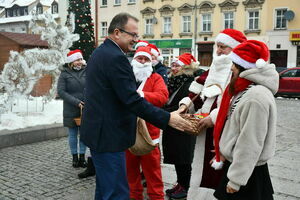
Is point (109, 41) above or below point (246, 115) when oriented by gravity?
above

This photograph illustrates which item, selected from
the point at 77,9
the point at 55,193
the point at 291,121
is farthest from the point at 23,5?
the point at 55,193

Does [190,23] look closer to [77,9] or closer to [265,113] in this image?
[77,9]

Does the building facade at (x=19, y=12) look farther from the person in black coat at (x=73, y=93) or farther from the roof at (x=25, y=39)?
the person in black coat at (x=73, y=93)

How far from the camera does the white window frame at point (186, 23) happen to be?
119 feet

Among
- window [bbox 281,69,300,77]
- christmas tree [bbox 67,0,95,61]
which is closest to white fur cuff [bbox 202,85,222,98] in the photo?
christmas tree [bbox 67,0,95,61]

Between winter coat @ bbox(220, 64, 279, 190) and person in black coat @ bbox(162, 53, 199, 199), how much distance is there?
182 cm

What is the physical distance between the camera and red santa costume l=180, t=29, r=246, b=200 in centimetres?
333

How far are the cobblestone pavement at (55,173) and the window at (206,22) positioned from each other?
2835 cm

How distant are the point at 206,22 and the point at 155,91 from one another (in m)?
32.3

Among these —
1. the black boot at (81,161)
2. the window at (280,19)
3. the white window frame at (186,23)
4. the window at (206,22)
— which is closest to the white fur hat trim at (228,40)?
the black boot at (81,161)

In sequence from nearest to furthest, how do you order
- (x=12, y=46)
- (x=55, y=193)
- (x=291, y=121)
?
(x=55, y=193) < (x=291, y=121) < (x=12, y=46)

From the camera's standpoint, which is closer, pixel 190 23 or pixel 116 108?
pixel 116 108

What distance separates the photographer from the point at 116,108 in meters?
3.12

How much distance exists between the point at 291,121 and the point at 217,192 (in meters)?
9.17
